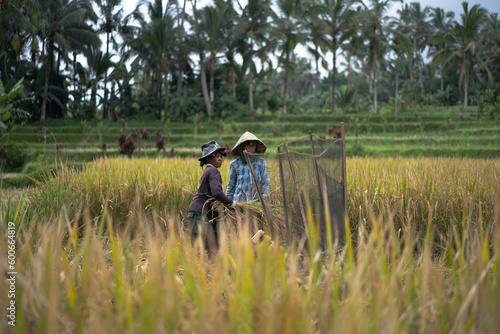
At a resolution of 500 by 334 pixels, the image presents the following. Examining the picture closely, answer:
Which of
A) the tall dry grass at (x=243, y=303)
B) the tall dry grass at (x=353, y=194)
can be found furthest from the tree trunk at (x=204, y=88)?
the tall dry grass at (x=243, y=303)

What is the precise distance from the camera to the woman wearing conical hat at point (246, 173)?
2972mm

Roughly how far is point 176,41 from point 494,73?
18.5 m

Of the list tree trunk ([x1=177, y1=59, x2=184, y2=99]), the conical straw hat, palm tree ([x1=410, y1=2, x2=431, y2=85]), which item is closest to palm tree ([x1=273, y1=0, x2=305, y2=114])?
tree trunk ([x1=177, y1=59, x2=184, y2=99])

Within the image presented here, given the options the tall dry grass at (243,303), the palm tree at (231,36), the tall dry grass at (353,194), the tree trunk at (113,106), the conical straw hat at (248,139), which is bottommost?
the tall dry grass at (353,194)

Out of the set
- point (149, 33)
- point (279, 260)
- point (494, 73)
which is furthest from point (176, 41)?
point (279, 260)

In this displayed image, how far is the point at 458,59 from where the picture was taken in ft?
70.5

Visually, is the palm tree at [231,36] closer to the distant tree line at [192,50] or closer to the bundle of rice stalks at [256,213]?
the distant tree line at [192,50]

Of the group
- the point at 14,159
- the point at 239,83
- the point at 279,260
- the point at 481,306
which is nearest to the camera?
the point at 481,306

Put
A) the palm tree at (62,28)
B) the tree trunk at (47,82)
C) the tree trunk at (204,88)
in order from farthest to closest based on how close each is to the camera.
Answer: the tree trunk at (204,88) → the tree trunk at (47,82) → the palm tree at (62,28)

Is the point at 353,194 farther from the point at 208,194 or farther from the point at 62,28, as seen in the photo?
the point at 62,28

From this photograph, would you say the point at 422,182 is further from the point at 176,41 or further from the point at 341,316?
the point at 176,41

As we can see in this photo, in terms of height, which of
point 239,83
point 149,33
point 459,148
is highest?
point 149,33

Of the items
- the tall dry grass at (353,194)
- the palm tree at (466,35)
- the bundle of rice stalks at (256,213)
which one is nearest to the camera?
the bundle of rice stalks at (256,213)

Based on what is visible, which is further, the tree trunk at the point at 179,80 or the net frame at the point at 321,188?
the tree trunk at the point at 179,80
